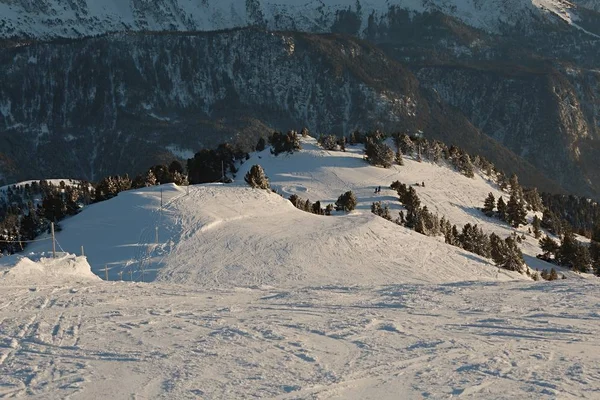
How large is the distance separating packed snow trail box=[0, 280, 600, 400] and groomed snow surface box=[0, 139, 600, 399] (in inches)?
1.6

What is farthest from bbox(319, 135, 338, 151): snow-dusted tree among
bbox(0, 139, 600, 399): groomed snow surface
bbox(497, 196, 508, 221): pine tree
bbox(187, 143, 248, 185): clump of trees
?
bbox(0, 139, 600, 399): groomed snow surface

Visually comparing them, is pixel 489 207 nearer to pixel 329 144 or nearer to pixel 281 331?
pixel 329 144

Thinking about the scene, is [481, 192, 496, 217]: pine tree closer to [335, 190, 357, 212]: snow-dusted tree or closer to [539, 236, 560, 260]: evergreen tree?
[539, 236, 560, 260]: evergreen tree

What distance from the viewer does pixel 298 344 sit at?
15.5 metres

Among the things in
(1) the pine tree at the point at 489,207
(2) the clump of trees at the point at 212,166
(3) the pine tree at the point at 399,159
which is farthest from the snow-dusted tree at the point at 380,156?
(2) the clump of trees at the point at 212,166

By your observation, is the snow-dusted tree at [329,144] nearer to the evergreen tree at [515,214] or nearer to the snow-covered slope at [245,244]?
the evergreen tree at [515,214]

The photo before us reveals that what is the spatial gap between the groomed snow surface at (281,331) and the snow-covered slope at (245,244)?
21cm

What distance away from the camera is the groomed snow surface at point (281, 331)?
1295cm

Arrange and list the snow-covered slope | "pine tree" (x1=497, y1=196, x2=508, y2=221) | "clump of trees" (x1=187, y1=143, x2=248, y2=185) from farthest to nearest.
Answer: "clump of trees" (x1=187, y1=143, x2=248, y2=185) → "pine tree" (x1=497, y1=196, x2=508, y2=221) → the snow-covered slope

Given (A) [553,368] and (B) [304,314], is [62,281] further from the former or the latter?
(A) [553,368]

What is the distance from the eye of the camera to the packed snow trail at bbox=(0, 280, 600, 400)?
12.8m

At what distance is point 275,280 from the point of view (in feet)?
102

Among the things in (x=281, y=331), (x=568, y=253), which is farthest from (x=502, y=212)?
(x=281, y=331)

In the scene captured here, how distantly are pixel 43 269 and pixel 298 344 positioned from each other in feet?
44.9
